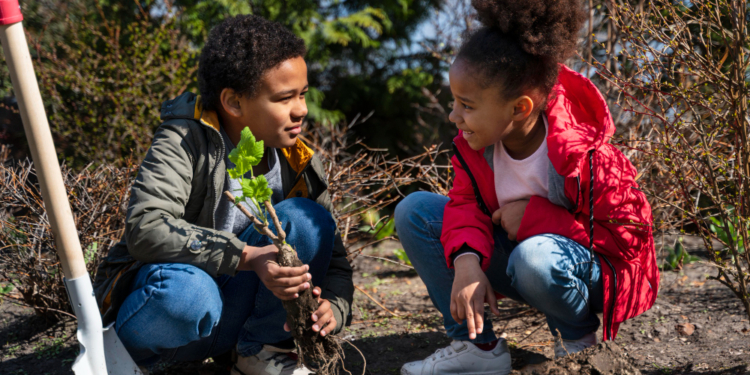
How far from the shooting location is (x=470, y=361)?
5.87 feet

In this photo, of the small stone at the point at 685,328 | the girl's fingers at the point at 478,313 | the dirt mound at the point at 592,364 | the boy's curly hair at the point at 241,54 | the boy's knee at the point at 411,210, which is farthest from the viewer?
the small stone at the point at 685,328

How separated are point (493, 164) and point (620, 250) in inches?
18.8

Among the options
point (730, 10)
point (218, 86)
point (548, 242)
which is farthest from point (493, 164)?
point (218, 86)

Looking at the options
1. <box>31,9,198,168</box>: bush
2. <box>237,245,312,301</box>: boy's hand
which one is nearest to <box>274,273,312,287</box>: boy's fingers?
<box>237,245,312,301</box>: boy's hand

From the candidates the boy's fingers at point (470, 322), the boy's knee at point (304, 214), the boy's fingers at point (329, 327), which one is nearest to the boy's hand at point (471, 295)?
the boy's fingers at point (470, 322)

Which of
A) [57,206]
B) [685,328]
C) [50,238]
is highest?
[57,206]

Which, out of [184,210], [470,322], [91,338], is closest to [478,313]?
[470,322]

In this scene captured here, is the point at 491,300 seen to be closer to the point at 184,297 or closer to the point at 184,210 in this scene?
the point at 184,297

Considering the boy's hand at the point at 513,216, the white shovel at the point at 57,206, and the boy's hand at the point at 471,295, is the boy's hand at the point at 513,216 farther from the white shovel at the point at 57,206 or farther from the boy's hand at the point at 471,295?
the white shovel at the point at 57,206

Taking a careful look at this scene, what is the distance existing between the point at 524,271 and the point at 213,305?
0.93m

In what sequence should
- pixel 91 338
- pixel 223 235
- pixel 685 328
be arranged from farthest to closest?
pixel 685 328
pixel 223 235
pixel 91 338

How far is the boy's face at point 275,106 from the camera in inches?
72.8

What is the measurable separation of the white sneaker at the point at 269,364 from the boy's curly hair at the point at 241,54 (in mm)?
856

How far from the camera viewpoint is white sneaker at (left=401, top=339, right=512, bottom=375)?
1789 millimetres
